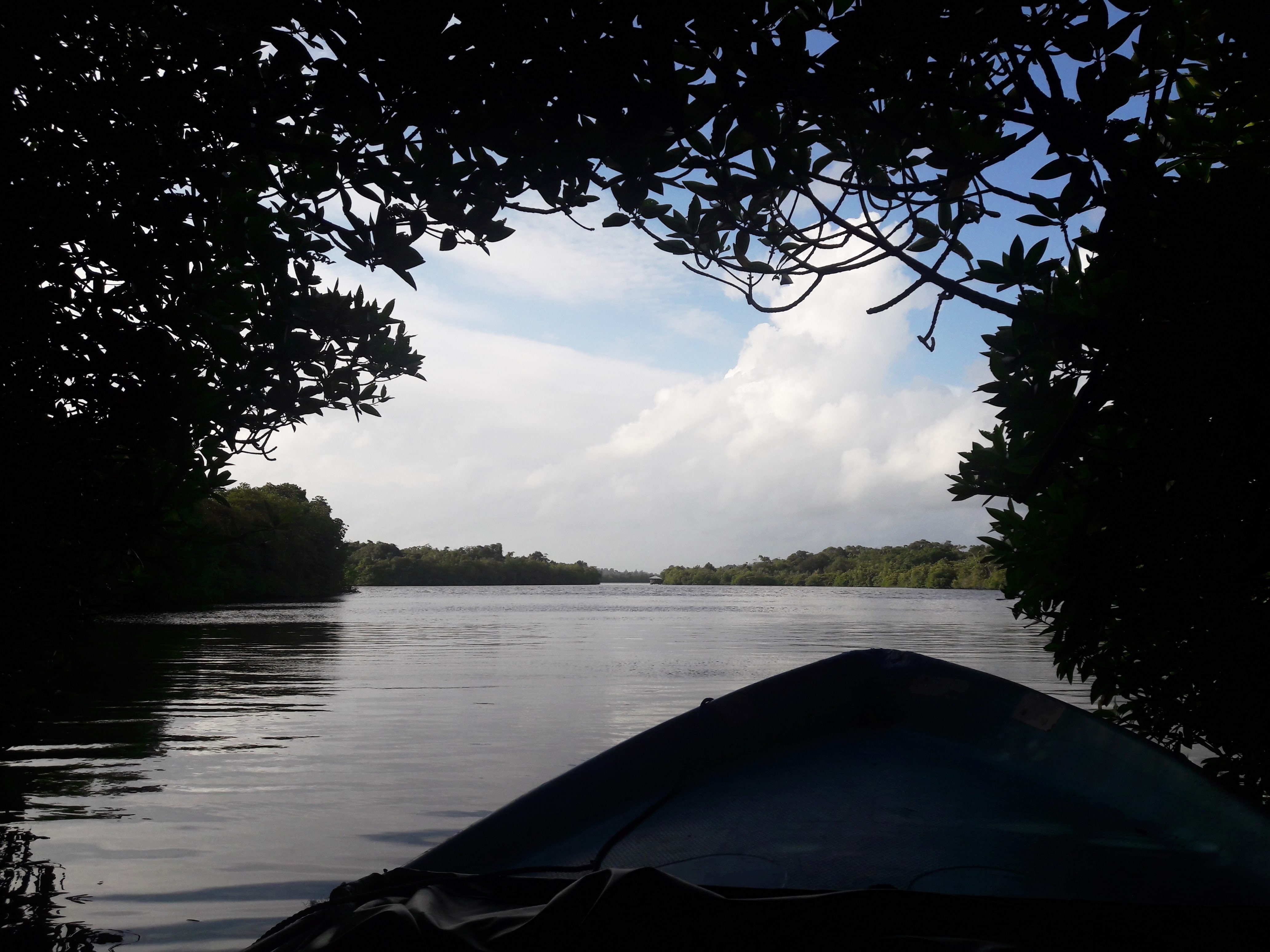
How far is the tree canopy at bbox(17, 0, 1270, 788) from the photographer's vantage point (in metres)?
2.28

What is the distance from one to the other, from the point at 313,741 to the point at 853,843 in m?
6.01

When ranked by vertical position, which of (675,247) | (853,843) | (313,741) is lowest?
(313,741)

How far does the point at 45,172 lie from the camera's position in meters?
2.71

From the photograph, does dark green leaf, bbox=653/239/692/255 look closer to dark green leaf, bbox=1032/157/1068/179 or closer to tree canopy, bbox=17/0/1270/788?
tree canopy, bbox=17/0/1270/788

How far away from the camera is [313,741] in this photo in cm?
745

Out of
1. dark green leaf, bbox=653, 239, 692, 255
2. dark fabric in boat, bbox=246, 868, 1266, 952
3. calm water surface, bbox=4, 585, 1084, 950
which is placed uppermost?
dark green leaf, bbox=653, 239, 692, 255

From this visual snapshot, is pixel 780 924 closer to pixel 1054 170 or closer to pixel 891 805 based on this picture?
pixel 891 805

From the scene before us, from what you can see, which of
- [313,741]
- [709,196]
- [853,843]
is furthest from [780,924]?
[313,741]

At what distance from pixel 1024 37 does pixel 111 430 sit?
3.12m

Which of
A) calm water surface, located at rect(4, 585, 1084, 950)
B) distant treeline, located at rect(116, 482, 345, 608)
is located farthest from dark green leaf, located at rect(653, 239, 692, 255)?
distant treeline, located at rect(116, 482, 345, 608)

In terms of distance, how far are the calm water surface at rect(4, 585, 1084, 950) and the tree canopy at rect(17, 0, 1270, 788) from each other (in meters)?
2.22

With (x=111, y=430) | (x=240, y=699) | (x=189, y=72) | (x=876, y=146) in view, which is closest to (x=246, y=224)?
(x=189, y=72)

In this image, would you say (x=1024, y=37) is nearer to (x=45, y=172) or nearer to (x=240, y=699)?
(x=45, y=172)

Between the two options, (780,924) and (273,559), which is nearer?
(780,924)
